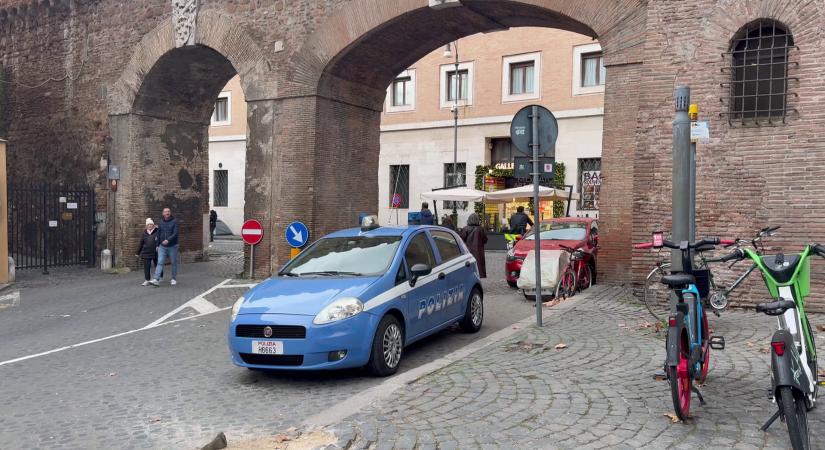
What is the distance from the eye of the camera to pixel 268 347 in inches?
251

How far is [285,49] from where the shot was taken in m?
15.2

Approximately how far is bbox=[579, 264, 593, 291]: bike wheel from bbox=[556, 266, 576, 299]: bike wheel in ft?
2.43

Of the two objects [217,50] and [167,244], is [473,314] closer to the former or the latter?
[167,244]

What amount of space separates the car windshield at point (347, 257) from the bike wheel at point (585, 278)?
5.65 metres

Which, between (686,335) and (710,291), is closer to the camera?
(686,335)

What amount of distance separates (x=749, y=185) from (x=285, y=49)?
9725 millimetres

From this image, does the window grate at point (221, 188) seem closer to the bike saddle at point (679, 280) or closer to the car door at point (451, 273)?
the car door at point (451, 273)

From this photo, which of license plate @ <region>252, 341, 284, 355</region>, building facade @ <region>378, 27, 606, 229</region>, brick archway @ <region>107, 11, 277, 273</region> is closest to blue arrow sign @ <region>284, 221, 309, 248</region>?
brick archway @ <region>107, 11, 277, 273</region>

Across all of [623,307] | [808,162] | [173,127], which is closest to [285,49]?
[173,127]

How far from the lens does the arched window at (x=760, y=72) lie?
9.66 meters

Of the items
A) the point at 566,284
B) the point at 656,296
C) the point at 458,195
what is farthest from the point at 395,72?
the point at 656,296

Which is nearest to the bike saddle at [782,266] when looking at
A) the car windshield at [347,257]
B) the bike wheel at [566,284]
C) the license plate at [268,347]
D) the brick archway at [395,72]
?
the car windshield at [347,257]

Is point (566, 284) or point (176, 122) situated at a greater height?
point (176, 122)

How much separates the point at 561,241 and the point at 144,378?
8572mm
